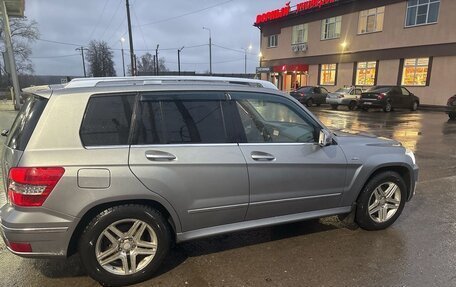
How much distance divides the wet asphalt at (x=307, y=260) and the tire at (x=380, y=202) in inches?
5.2

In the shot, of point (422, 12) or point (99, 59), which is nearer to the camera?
point (422, 12)

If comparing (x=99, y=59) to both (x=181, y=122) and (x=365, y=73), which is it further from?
(x=181, y=122)

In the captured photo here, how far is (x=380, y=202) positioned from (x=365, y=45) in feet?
97.9

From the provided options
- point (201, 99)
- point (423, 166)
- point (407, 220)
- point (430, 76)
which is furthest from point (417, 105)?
point (201, 99)

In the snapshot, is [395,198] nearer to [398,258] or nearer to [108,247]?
[398,258]

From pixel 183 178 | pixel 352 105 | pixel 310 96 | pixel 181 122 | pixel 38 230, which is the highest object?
pixel 181 122

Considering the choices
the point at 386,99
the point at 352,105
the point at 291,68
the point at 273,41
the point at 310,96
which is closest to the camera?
the point at 386,99

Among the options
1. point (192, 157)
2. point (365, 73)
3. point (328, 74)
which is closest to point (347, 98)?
point (365, 73)

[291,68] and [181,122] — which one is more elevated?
[291,68]

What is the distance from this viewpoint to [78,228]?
3049mm

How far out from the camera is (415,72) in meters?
27.6

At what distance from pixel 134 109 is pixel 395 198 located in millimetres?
3348

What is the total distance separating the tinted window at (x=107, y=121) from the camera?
305 cm

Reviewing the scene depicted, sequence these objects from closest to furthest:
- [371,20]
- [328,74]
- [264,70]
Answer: [371,20]
[328,74]
[264,70]
